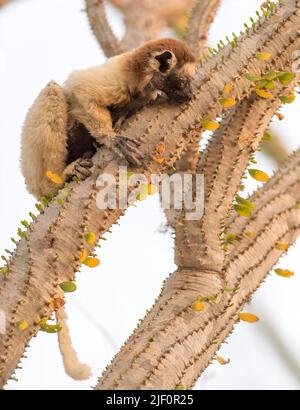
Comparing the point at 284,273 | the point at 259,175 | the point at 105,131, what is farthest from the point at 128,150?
the point at 284,273

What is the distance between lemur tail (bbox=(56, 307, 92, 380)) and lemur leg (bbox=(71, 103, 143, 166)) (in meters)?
1.29

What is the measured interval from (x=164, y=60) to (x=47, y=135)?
3.53ft

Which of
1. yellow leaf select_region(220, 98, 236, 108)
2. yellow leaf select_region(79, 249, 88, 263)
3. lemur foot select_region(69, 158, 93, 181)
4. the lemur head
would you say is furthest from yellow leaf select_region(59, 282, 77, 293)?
the lemur head

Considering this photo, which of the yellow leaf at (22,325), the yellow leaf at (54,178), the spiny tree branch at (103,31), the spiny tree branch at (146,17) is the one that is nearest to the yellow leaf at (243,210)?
the yellow leaf at (54,178)

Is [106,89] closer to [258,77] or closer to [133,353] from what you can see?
[258,77]

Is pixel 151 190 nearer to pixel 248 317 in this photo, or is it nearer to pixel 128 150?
pixel 128 150

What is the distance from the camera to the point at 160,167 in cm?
364

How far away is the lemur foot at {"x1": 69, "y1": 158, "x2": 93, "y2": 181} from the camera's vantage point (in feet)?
11.8

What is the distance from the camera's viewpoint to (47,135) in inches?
172

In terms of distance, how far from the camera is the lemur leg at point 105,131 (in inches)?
139

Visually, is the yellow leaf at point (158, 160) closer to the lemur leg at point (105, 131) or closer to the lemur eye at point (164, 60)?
the lemur leg at point (105, 131)

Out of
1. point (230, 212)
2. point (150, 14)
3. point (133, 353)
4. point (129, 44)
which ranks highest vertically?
point (150, 14)
